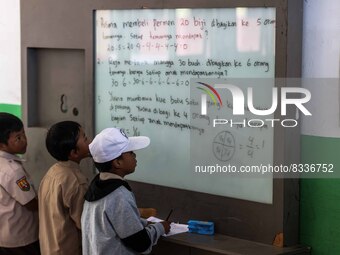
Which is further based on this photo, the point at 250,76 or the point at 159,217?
the point at 159,217

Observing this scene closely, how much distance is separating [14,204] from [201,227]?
1.16 meters

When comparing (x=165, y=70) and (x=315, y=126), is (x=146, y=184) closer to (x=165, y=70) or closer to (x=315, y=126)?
(x=165, y=70)

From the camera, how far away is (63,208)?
167 inches

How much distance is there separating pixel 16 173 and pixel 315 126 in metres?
1.84

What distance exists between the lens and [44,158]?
5.58m

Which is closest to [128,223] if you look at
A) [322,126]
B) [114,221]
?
[114,221]

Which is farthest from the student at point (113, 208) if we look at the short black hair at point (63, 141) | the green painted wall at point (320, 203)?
the green painted wall at point (320, 203)

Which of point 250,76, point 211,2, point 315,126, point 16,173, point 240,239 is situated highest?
point 211,2

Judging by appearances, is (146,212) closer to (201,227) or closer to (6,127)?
(201,227)

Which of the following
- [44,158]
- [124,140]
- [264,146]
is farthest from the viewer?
[44,158]

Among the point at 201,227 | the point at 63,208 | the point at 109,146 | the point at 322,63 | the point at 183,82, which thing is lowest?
the point at 201,227

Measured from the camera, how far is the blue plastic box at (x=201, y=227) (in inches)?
175

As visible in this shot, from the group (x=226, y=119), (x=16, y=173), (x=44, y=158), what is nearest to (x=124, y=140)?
(x=226, y=119)

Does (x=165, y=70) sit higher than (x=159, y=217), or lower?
higher
